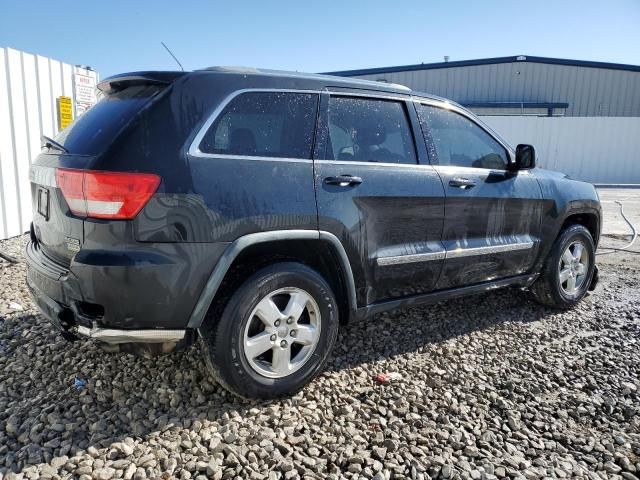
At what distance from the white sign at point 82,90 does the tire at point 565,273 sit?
22.6 feet

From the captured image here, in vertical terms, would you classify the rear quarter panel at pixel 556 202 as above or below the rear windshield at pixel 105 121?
below

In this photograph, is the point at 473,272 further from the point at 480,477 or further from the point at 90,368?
the point at 90,368

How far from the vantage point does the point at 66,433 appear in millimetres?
2627

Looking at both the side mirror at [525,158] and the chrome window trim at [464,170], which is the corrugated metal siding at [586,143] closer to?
the side mirror at [525,158]

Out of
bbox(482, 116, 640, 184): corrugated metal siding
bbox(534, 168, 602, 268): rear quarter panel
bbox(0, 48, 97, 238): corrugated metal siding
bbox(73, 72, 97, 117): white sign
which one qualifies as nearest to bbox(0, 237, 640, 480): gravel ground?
bbox(534, 168, 602, 268): rear quarter panel

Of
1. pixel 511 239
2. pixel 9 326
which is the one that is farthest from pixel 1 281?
pixel 511 239

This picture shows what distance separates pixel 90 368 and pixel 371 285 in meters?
1.92

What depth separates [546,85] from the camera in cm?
2423

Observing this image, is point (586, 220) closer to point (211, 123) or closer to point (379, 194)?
point (379, 194)

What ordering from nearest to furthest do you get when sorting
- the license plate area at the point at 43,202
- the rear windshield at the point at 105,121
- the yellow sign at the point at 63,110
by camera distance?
the rear windshield at the point at 105,121 → the license plate area at the point at 43,202 → the yellow sign at the point at 63,110

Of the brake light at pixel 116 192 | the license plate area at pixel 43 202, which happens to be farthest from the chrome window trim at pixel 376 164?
the license plate area at pixel 43 202

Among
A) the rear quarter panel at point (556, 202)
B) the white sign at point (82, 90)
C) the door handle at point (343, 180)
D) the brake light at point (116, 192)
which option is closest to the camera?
the brake light at point (116, 192)

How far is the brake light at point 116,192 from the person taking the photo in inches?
96.0

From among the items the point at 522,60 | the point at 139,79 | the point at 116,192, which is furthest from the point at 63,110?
the point at 522,60
